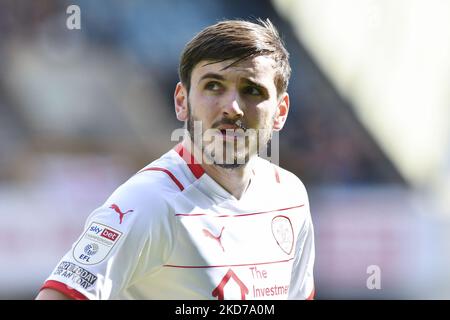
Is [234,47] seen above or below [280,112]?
above

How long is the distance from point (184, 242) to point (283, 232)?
522 millimetres

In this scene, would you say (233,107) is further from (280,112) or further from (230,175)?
(280,112)

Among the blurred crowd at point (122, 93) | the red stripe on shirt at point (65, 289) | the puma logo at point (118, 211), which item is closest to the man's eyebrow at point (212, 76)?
the puma logo at point (118, 211)

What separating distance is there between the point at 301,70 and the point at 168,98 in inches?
59.5

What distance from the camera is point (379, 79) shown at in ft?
25.1

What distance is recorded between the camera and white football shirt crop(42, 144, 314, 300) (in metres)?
2.17

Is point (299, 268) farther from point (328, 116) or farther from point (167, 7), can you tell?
point (167, 7)

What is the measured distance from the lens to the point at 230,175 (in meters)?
2.64

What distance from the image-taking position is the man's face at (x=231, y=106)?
2.48 m

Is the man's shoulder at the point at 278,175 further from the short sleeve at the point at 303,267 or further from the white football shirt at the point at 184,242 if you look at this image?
the short sleeve at the point at 303,267

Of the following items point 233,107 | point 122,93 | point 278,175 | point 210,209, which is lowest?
point 210,209

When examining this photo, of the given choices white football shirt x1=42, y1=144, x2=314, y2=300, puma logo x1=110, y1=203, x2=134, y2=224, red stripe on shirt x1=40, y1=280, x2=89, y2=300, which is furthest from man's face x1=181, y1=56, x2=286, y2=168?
red stripe on shirt x1=40, y1=280, x2=89, y2=300

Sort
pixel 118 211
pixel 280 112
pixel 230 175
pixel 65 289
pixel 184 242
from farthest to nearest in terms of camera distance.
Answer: pixel 280 112 < pixel 230 175 < pixel 184 242 < pixel 118 211 < pixel 65 289

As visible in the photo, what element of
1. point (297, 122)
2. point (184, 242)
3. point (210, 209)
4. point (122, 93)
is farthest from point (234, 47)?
point (297, 122)
